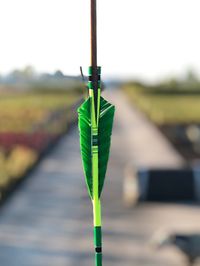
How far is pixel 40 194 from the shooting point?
23984mm

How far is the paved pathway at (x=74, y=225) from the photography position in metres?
15.4

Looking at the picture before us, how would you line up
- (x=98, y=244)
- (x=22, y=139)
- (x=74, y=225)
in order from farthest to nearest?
1. (x=22, y=139)
2. (x=74, y=225)
3. (x=98, y=244)

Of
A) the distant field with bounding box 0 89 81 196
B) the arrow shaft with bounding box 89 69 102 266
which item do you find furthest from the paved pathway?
the arrow shaft with bounding box 89 69 102 266

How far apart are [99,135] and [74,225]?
624 inches

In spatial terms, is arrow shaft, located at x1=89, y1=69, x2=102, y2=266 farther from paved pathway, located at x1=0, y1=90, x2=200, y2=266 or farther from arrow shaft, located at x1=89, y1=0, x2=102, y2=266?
paved pathway, located at x1=0, y1=90, x2=200, y2=266

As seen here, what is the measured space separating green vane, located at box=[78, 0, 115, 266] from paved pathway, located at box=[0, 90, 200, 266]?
11600mm

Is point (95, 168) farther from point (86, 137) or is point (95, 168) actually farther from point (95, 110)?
point (95, 110)

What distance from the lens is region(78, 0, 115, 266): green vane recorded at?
332 cm

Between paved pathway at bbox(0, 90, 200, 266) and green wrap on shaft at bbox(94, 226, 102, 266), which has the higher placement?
green wrap on shaft at bbox(94, 226, 102, 266)

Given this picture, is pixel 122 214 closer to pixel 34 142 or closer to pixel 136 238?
pixel 136 238

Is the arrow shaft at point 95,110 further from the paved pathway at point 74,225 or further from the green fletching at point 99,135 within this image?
the paved pathway at point 74,225

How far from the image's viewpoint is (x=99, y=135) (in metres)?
3.35

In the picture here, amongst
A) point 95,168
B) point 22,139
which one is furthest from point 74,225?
point 22,139

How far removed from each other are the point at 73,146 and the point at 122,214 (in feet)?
63.4
